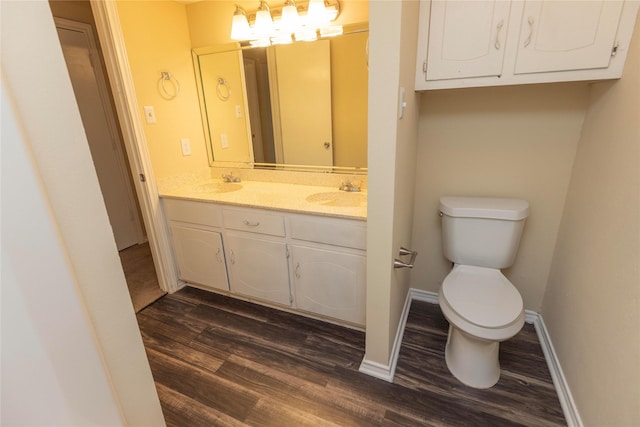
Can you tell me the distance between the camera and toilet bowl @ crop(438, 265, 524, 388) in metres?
1.39

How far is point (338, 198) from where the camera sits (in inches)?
80.0

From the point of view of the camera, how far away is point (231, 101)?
240cm

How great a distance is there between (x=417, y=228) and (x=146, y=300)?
6.99 feet

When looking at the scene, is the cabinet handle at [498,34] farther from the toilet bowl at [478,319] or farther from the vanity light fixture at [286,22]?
the toilet bowl at [478,319]

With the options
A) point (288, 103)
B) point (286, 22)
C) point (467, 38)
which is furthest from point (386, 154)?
point (286, 22)

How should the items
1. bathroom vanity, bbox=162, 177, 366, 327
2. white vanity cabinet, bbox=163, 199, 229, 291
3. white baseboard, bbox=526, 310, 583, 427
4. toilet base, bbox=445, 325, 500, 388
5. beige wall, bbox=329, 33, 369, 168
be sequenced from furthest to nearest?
white vanity cabinet, bbox=163, 199, 229, 291 < beige wall, bbox=329, 33, 369, 168 < bathroom vanity, bbox=162, 177, 366, 327 < toilet base, bbox=445, 325, 500, 388 < white baseboard, bbox=526, 310, 583, 427

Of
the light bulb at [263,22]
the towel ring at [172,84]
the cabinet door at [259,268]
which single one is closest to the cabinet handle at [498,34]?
the light bulb at [263,22]

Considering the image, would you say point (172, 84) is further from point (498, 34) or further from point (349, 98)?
point (498, 34)

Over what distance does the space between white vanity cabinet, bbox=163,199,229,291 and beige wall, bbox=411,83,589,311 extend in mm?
1431

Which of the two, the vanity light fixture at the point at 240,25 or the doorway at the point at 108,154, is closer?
the vanity light fixture at the point at 240,25

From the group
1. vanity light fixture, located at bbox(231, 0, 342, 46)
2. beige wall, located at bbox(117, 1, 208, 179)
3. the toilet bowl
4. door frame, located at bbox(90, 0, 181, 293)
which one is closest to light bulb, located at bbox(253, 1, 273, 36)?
vanity light fixture, located at bbox(231, 0, 342, 46)

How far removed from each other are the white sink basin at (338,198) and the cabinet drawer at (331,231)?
0.71 feet

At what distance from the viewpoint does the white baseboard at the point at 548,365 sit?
1.38m

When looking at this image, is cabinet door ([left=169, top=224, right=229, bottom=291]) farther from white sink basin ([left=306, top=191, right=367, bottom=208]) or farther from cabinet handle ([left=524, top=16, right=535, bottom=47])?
cabinet handle ([left=524, top=16, right=535, bottom=47])
